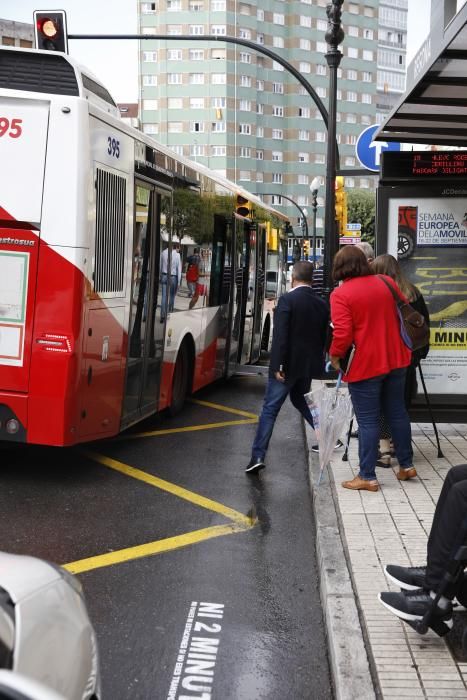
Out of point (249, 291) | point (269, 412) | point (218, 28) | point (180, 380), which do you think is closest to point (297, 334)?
point (269, 412)

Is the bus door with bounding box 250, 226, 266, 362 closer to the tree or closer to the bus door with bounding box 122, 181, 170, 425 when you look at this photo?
the bus door with bounding box 122, 181, 170, 425

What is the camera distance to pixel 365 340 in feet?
21.1

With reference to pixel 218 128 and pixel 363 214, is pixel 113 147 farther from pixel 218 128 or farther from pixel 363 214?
pixel 218 128

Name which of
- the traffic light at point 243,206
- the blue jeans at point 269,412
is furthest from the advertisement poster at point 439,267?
the traffic light at point 243,206

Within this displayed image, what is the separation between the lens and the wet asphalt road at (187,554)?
397cm

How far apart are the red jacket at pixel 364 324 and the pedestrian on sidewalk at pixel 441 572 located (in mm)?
2450

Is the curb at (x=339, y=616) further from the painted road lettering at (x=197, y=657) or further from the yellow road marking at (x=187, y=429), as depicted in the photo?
A: the yellow road marking at (x=187, y=429)

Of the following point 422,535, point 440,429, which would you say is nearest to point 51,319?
point 422,535

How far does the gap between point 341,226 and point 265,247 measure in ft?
25.2

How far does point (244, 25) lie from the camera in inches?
3935

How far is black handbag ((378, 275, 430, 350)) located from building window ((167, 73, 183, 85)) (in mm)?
95549

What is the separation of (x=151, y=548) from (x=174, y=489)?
1558mm

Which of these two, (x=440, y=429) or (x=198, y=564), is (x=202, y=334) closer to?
(x=440, y=429)

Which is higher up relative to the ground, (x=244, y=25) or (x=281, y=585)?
(x=244, y=25)
